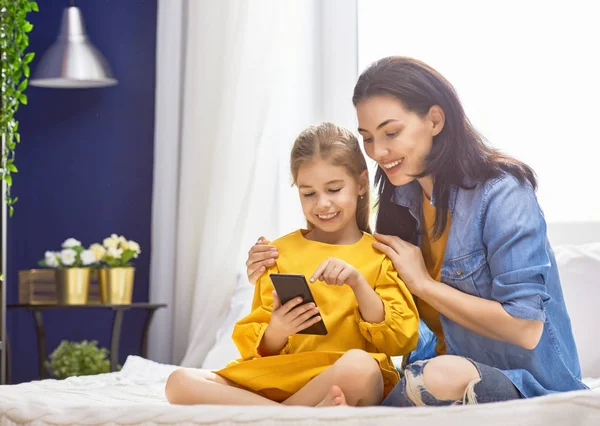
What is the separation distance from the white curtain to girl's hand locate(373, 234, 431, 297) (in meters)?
1.61

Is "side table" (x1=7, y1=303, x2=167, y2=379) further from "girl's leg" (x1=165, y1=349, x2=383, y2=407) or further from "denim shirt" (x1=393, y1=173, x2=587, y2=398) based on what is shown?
"denim shirt" (x1=393, y1=173, x2=587, y2=398)

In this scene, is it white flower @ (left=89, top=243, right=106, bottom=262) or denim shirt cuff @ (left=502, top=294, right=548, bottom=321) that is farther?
white flower @ (left=89, top=243, right=106, bottom=262)

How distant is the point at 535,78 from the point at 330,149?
154cm

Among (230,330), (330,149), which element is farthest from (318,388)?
(230,330)

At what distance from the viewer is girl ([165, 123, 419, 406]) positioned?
156cm

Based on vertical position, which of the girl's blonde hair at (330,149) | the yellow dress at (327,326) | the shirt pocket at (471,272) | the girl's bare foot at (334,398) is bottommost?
the girl's bare foot at (334,398)

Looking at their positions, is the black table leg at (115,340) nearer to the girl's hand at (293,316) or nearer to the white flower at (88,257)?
the white flower at (88,257)

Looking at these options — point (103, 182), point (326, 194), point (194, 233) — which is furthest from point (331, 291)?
point (103, 182)

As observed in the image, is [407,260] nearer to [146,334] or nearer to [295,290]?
[295,290]

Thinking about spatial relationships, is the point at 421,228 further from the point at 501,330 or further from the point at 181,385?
the point at 181,385

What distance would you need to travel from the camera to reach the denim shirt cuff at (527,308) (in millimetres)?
1528

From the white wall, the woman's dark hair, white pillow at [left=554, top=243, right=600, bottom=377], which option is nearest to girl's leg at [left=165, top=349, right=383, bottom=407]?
the woman's dark hair

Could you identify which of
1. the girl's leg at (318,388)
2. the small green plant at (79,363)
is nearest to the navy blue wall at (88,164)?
the small green plant at (79,363)

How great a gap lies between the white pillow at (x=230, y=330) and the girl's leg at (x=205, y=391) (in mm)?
1035
